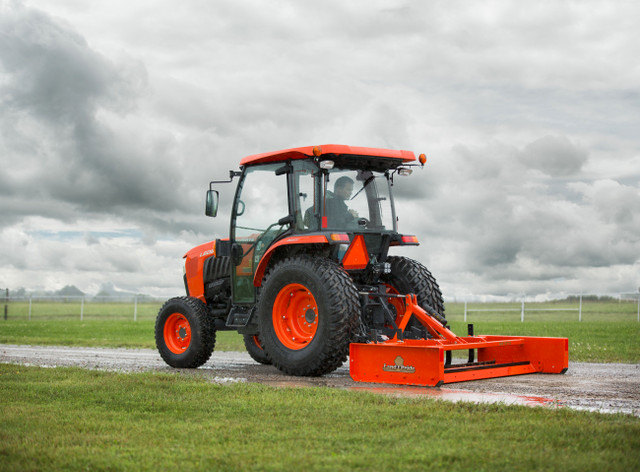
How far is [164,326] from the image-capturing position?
11.9 metres

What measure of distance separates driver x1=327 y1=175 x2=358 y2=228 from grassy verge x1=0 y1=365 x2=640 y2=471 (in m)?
2.74

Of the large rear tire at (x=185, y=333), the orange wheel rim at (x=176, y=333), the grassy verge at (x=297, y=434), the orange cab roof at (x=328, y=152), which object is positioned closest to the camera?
the grassy verge at (x=297, y=434)

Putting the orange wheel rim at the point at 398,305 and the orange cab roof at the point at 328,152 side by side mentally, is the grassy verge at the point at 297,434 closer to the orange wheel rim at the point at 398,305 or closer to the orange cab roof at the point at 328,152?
the orange wheel rim at the point at 398,305

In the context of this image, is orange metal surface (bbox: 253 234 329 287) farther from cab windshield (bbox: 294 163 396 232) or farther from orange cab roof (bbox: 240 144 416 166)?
orange cab roof (bbox: 240 144 416 166)

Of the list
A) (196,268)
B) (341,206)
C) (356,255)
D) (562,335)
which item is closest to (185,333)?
(196,268)

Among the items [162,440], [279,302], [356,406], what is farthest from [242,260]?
[162,440]

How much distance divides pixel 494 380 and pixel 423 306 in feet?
4.52

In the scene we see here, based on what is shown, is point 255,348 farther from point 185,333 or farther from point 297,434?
point 297,434

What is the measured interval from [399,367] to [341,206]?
250 centimetres

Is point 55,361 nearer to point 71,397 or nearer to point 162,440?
point 71,397

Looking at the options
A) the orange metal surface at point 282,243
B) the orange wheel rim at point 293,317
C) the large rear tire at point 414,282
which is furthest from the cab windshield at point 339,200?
the orange wheel rim at point 293,317

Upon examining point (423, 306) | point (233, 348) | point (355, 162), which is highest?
point (355, 162)

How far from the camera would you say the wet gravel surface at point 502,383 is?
7.32 metres

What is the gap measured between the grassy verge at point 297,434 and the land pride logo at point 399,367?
3.10ft
